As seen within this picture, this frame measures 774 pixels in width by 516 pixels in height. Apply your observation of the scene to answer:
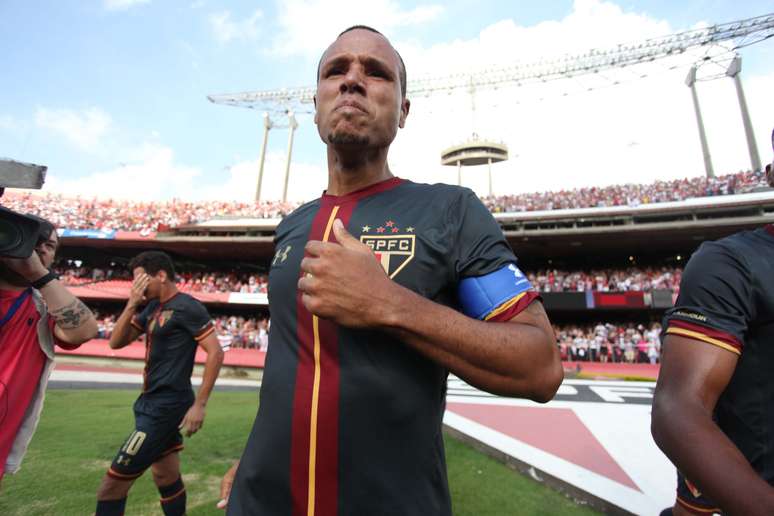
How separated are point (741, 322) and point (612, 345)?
62.4 ft

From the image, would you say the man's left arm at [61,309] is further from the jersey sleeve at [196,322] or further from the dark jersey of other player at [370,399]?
the dark jersey of other player at [370,399]

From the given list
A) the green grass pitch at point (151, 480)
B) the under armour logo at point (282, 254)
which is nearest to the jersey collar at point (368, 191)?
the under armour logo at point (282, 254)

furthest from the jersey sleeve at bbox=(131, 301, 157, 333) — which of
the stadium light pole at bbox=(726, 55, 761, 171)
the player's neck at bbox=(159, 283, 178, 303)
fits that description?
the stadium light pole at bbox=(726, 55, 761, 171)

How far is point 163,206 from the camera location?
32.9 m

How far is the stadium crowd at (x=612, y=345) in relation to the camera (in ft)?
55.7

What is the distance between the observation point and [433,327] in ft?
3.21

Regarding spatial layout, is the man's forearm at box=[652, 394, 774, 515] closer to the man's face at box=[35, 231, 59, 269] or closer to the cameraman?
the cameraman

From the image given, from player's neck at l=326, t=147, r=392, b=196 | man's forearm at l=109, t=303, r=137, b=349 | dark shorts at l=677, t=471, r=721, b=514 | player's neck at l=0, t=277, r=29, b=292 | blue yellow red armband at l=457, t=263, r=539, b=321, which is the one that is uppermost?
player's neck at l=326, t=147, r=392, b=196

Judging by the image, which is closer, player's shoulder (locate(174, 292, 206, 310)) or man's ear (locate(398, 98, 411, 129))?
man's ear (locate(398, 98, 411, 129))

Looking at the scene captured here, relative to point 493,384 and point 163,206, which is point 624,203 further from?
point 163,206

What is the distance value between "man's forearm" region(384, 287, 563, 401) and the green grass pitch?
3.24m

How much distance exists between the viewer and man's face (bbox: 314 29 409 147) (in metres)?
1.39

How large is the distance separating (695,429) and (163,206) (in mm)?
37416

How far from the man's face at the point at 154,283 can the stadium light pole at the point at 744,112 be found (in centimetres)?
3077
